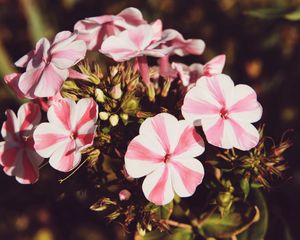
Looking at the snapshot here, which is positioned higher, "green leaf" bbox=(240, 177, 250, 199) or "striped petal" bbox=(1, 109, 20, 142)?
"striped petal" bbox=(1, 109, 20, 142)

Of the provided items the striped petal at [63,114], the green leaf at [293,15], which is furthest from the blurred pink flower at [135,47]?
the green leaf at [293,15]

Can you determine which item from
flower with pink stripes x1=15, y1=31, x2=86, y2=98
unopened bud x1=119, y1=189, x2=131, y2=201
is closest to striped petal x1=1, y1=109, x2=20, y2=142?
flower with pink stripes x1=15, y1=31, x2=86, y2=98

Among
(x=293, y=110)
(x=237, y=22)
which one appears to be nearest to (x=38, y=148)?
(x=293, y=110)

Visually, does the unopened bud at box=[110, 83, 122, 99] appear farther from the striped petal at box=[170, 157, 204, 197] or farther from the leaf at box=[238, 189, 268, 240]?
the leaf at box=[238, 189, 268, 240]

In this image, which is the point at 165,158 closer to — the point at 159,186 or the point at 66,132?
the point at 159,186

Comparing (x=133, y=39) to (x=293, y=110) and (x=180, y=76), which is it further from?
(x=293, y=110)

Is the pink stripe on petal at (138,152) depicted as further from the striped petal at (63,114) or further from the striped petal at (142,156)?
the striped petal at (63,114)

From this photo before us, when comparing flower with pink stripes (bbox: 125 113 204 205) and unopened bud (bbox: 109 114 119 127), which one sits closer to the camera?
flower with pink stripes (bbox: 125 113 204 205)
